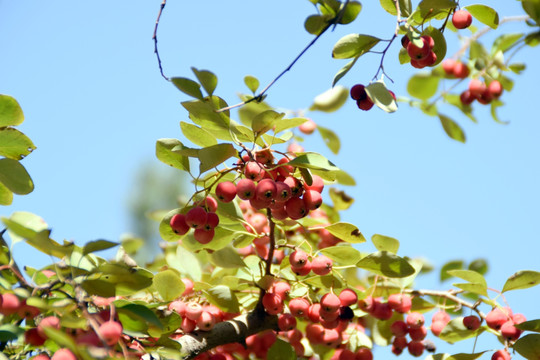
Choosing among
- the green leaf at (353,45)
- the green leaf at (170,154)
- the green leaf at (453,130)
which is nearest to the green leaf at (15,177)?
the green leaf at (170,154)

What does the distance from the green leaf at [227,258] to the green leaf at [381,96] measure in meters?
0.55

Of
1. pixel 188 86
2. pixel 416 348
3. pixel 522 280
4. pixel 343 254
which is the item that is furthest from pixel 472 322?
pixel 188 86

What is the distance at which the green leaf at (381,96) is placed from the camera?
1.25 m

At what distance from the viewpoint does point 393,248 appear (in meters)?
1.59

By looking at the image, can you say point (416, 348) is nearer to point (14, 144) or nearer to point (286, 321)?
point (286, 321)

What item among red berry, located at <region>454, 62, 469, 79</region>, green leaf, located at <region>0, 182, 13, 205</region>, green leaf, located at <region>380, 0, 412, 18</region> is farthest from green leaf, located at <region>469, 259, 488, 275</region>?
green leaf, located at <region>0, 182, 13, 205</region>

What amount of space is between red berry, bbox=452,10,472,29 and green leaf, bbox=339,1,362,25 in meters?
0.27

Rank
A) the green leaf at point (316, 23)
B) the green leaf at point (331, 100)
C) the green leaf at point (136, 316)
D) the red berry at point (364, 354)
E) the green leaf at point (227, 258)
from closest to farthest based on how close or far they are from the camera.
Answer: the green leaf at point (136, 316) → the green leaf at point (316, 23) → the green leaf at point (227, 258) → the red berry at point (364, 354) → the green leaf at point (331, 100)

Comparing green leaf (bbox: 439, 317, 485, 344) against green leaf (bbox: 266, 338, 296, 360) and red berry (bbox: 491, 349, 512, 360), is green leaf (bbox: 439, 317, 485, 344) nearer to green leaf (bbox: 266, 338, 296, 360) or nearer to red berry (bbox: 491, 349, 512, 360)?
red berry (bbox: 491, 349, 512, 360)

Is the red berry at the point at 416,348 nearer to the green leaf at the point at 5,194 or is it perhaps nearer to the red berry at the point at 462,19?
the red berry at the point at 462,19

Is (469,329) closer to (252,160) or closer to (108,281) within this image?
(252,160)

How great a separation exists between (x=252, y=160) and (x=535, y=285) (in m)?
0.82

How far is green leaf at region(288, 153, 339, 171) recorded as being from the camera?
50.1 inches

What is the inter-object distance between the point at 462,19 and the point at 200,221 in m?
0.76
